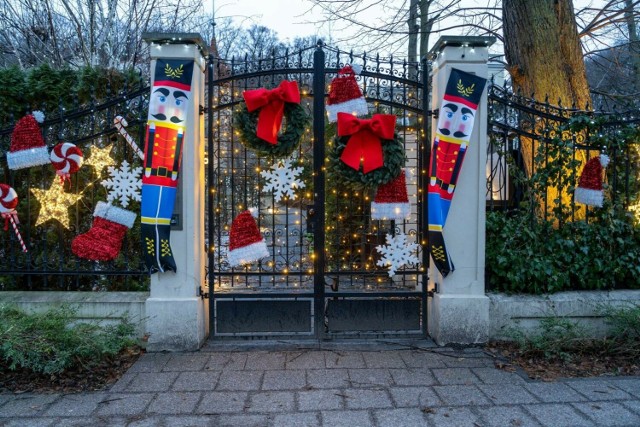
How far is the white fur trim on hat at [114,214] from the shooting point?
491 cm

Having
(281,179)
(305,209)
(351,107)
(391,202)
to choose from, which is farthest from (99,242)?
(391,202)

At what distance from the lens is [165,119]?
15.4 feet

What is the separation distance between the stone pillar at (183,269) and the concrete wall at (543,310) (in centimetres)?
318

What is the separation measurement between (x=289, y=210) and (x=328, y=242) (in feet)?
A: 2.16

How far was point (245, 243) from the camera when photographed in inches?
197

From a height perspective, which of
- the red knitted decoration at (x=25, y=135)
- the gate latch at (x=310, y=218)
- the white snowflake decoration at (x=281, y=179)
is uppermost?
the red knitted decoration at (x=25, y=135)

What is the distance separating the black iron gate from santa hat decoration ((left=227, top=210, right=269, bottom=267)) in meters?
0.15

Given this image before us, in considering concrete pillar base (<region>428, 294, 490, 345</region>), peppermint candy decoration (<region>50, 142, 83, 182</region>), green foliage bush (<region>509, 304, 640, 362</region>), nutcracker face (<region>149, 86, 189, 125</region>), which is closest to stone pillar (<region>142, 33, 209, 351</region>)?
nutcracker face (<region>149, 86, 189, 125</region>)

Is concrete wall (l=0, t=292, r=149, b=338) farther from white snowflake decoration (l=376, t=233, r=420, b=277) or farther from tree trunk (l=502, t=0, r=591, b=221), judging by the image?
tree trunk (l=502, t=0, r=591, b=221)

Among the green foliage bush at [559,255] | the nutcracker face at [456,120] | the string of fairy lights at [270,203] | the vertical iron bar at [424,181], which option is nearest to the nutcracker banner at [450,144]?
the nutcracker face at [456,120]

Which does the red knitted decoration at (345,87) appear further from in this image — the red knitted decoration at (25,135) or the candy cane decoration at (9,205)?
the candy cane decoration at (9,205)

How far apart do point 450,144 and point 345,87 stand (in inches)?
49.6

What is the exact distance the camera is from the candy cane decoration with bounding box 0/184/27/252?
489 cm

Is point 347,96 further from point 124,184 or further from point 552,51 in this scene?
point 552,51
